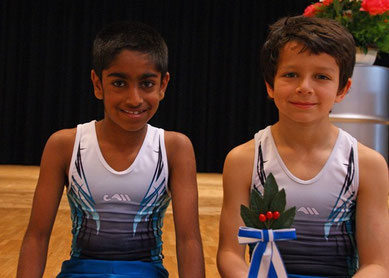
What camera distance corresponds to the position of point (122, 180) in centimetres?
162

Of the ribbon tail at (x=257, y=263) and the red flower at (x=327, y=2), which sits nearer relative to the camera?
the ribbon tail at (x=257, y=263)

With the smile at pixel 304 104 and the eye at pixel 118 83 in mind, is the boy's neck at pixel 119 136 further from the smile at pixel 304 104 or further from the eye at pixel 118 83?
the smile at pixel 304 104

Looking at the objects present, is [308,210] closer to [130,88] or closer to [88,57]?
[130,88]

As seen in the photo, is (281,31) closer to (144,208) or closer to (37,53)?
(144,208)

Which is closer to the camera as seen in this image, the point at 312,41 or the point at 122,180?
the point at 312,41

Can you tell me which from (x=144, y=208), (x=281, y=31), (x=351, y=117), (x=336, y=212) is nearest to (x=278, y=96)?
(x=281, y=31)

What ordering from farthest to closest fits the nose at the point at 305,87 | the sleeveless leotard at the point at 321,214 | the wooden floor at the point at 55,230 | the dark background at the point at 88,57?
the dark background at the point at 88,57, the wooden floor at the point at 55,230, the sleeveless leotard at the point at 321,214, the nose at the point at 305,87

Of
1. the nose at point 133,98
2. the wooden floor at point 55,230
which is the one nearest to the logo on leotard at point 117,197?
the nose at point 133,98

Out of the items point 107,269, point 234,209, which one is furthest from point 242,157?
point 107,269

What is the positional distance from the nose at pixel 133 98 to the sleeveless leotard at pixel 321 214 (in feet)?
1.17

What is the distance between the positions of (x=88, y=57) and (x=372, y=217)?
8.61m

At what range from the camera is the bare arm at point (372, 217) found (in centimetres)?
144

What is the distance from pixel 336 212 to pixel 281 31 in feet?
1.64

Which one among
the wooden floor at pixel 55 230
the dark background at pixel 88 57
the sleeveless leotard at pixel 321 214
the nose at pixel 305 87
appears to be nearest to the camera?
the nose at pixel 305 87
